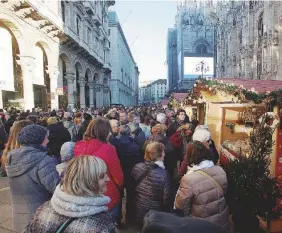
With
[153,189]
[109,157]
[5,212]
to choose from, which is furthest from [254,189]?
[5,212]

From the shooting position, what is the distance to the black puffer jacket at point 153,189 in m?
3.16

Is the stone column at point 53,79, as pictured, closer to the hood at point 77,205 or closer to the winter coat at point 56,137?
the winter coat at point 56,137

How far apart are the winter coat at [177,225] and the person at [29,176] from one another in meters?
1.55

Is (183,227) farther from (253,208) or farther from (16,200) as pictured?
(253,208)

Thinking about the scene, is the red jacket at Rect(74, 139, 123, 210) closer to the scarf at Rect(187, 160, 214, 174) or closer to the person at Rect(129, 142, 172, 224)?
the person at Rect(129, 142, 172, 224)

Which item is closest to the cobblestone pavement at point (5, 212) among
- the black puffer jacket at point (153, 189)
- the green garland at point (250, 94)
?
the black puffer jacket at point (153, 189)

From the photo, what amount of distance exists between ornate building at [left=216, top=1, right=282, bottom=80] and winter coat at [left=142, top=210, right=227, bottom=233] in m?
23.1

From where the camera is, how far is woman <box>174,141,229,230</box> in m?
2.67

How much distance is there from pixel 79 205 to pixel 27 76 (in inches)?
595

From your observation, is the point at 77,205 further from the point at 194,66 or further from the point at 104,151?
the point at 194,66

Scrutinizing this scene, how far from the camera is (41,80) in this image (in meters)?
17.2

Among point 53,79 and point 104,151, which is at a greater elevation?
point 53,79

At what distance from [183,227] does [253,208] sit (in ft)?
10.4

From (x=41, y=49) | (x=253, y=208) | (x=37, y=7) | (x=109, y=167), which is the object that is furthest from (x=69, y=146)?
(x=41, y=49)
